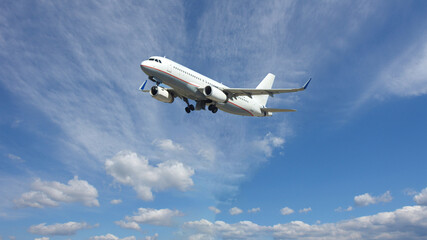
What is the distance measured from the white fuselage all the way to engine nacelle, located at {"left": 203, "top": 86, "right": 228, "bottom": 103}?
5.28ft

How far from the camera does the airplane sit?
43781 millimetres

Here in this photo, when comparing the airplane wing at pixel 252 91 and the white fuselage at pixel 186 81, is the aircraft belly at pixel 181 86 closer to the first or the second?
the white fuselage at pixel 186 81

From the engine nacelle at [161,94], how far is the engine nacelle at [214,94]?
7.40 m

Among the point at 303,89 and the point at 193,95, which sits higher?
the point at 193,95

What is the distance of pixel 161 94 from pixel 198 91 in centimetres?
634

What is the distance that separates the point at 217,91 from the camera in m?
47.2

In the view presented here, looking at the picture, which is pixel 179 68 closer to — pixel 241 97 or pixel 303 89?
pixel 241 97

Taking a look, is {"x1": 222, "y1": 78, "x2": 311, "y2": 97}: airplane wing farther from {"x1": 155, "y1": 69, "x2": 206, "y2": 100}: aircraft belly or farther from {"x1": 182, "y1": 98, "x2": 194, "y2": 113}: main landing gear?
{"x1": 182, "y1": 98, "x2": 194, "y2": 113}: main landing gear

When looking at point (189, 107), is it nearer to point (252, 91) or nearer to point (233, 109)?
point (233, 109)

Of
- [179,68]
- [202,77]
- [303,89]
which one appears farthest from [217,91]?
[303,89]

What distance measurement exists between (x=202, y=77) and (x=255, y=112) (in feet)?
44.6

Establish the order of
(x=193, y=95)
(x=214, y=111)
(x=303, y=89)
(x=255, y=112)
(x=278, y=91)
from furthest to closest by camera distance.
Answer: (x=255, y=112), (x=214, y=111), (x=193, y=95), (x=278, y=91), (x=303, y=89)

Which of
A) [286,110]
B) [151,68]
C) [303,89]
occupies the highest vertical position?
[286,110]

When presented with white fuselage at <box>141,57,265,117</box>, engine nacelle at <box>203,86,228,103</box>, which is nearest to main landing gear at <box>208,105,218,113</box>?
white fuselage at <box>141,57,265,117</box>
